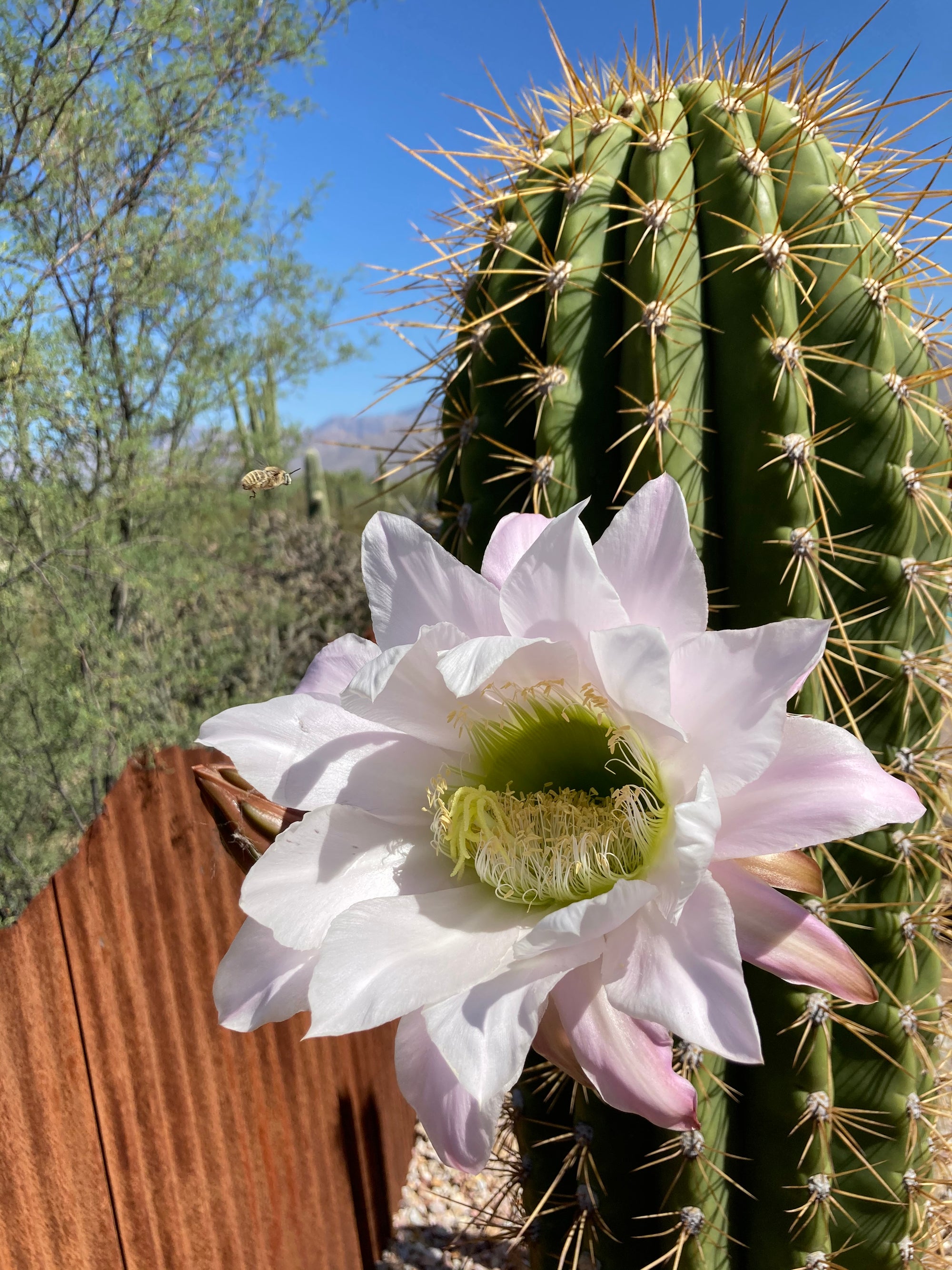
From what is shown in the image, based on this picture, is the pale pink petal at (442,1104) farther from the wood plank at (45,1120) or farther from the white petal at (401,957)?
the wood plank at (45,1120)

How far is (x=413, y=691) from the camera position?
51 cm

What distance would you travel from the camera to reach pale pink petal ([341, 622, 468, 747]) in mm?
459

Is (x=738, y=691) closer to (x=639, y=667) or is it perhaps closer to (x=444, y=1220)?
(x=639, y=667)

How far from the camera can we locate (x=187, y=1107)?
3.64ft

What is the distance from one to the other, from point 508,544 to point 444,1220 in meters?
1.72

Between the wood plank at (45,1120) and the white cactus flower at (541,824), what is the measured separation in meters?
0.59

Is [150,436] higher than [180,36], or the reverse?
[180,36]

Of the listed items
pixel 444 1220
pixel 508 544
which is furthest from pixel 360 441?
pixel 508 544

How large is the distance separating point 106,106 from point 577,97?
2.43 m

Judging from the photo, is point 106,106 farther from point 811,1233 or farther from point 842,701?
point 811,1233

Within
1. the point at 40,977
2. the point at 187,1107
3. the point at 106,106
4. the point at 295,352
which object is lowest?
the point at 187,1107

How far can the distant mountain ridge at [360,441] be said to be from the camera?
1083mm

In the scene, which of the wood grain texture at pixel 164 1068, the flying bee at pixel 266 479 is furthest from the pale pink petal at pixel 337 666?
the wood grain texture at pixel 164 1068

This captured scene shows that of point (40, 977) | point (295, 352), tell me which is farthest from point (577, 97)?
point (295, 352)
